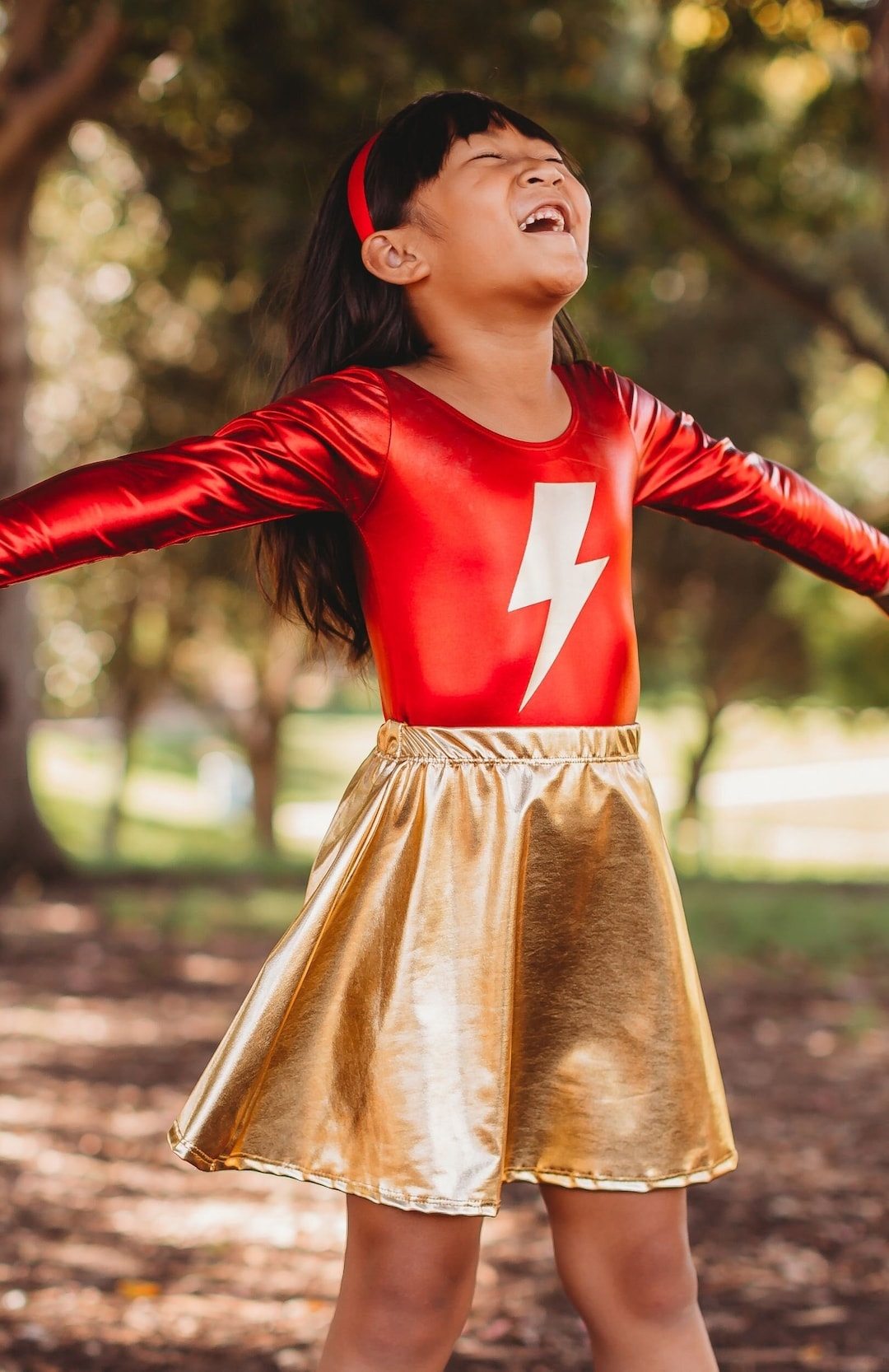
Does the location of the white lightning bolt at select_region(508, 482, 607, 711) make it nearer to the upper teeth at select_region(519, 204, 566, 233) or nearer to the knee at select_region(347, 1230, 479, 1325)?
the upper teeth at select_region(519, 204, 566, 233)

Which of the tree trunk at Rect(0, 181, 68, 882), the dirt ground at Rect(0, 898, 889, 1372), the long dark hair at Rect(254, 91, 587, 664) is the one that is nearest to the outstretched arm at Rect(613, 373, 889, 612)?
the long dark hair at Rect(254, 91, 587, 664)

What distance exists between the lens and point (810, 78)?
890 cm

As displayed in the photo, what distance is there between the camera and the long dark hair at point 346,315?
1.89m

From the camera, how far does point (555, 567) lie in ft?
5.80

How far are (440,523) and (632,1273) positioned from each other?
0.96 m

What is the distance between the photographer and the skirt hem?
161 centimetres

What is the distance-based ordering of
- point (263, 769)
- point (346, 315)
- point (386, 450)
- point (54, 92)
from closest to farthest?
point (386, 450), point (346, 315), point (54, 92), point (263, 769)

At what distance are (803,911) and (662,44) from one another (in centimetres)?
576

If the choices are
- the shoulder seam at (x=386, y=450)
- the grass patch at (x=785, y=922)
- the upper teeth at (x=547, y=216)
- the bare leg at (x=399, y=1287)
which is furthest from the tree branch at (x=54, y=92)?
the bare leg at (x=399, y=1287)

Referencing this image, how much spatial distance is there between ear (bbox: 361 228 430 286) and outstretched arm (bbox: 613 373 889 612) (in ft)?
1.10

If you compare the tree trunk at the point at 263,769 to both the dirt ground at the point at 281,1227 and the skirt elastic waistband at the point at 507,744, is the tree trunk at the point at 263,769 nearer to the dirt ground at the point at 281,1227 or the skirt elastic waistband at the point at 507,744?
the dirt ground at the point at 281,1227

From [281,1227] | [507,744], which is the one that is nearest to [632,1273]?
[507,744]

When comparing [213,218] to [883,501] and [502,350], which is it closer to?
[502,350]

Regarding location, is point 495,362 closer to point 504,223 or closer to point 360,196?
point 504,223
